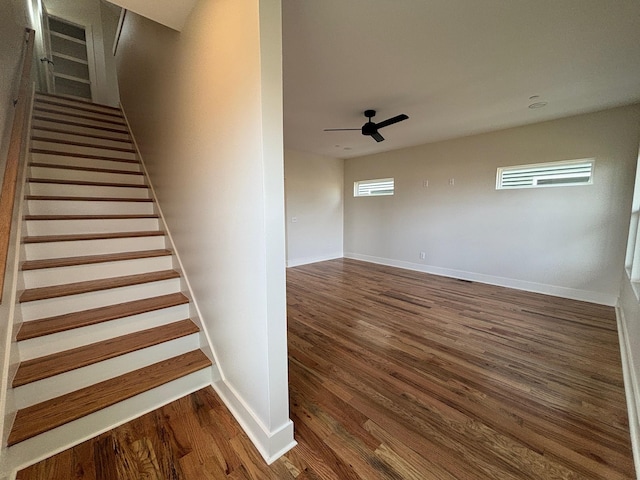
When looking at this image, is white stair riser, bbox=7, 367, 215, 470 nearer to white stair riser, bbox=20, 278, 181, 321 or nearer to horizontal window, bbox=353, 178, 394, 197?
white stair riser, bbox=20, 278, 181, 321

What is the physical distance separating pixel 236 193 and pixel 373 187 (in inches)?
199

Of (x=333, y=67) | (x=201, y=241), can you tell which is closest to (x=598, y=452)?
(x=201, y=241)

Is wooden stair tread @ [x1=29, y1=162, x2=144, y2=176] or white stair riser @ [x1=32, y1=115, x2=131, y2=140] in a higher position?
white stair riser @ [x1=32, y1=115, x2=131, y2=140]

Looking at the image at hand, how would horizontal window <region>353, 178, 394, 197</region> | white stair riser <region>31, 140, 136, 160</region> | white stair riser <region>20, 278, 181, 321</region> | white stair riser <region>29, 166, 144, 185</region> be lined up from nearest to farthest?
white stair riser <region>20, 278, 181, 321</region> → white stair riser <region>29, 166, 144, 185</region> → white stair riser <region>31, 140, 136, 160</region> → horizontal window <region>353, 178, 394, 197</region>

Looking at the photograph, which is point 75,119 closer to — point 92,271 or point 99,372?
point 92,271

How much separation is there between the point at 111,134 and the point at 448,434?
469 cm

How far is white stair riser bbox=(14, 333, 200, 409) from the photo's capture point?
133cm

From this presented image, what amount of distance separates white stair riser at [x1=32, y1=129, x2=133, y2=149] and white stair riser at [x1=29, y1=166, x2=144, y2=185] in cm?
59

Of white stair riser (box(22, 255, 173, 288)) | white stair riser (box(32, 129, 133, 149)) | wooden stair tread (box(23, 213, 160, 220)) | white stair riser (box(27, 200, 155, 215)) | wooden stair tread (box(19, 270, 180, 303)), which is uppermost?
white stair riser (box(32, 129, 133, 149))

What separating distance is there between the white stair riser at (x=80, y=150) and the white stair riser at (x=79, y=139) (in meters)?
0.07

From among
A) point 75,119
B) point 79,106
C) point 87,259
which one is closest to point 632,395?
point 87,259

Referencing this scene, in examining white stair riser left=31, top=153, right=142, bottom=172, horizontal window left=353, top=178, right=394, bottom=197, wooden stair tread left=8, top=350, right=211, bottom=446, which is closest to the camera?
wooden stair tread left=8, top=350, right=211, bottom=446

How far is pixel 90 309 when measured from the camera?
1.78 meters

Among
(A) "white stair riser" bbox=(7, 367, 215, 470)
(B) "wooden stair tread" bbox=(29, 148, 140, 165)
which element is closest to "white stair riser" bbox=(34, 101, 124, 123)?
(B) "wooden stair tread" bbox=(29, 148, 140, 165)
